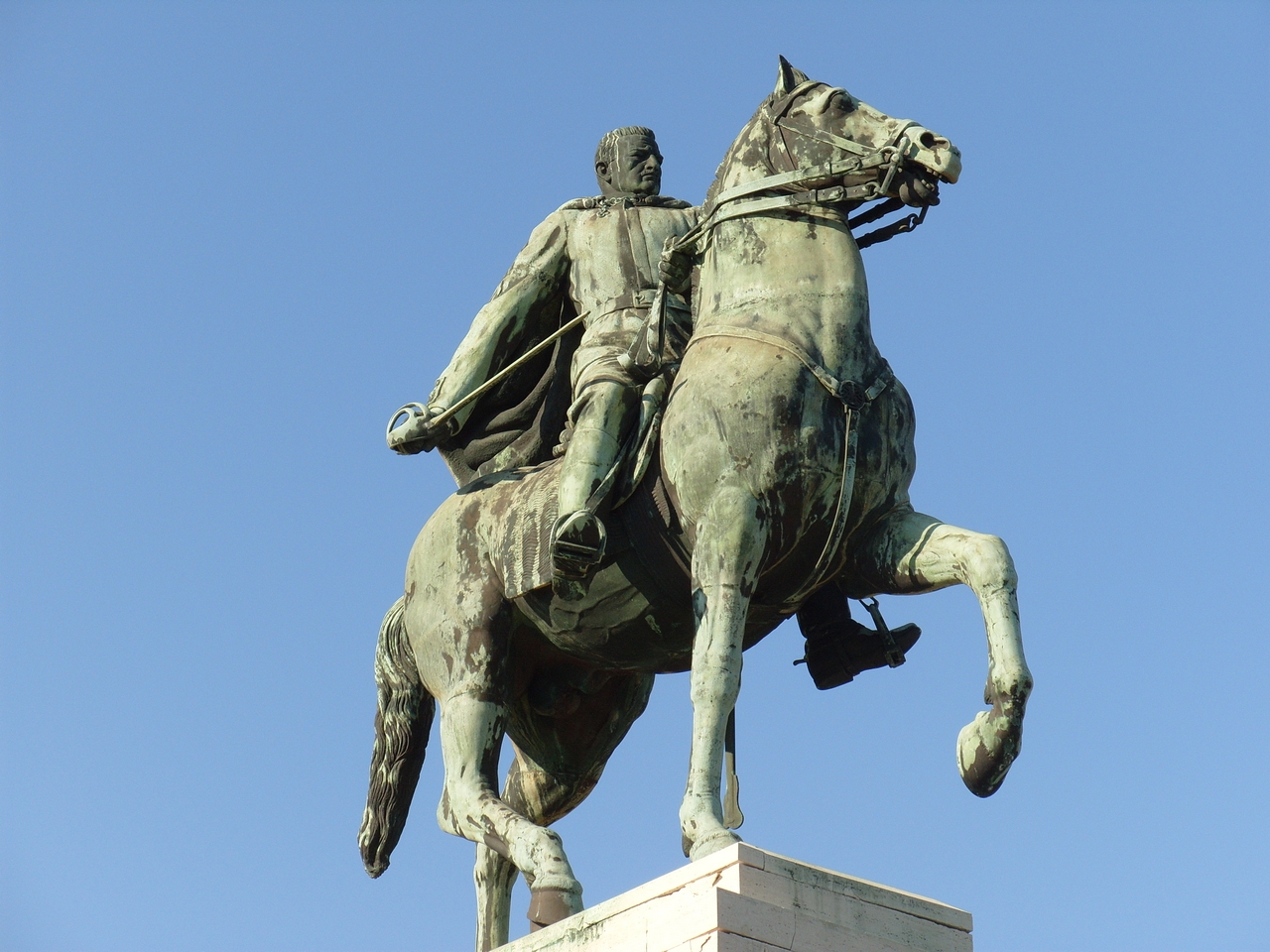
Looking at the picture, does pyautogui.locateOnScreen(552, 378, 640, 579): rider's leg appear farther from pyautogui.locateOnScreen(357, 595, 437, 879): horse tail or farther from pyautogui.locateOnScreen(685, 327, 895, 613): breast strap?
pyautogui.locateOnScreen(357, 595, 437, 879): horse tail

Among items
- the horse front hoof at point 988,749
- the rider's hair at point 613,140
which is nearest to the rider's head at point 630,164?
the rider's hair at point 613,140

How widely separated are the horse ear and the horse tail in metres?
3.42

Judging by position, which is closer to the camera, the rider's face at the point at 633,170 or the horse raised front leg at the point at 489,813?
the horse raised front leg at the point at 489,813

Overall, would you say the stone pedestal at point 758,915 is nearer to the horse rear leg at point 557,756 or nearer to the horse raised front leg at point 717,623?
the horse raised front leg at point 717,623

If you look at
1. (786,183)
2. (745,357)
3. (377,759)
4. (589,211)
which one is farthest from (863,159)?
(377,759)

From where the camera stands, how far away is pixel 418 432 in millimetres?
11711

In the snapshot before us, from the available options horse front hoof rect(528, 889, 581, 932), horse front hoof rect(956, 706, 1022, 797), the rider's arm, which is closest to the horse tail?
the rider's arm

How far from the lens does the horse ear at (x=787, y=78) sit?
35.4ft

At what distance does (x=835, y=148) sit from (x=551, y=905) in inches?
149

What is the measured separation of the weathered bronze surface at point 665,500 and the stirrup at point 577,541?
1cm

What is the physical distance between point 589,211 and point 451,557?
2.06 meters

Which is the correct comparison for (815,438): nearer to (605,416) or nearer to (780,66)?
(605,416)

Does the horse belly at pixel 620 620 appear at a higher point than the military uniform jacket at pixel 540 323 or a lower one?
lower

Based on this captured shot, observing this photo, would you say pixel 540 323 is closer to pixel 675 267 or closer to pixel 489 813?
pixel 675 267
